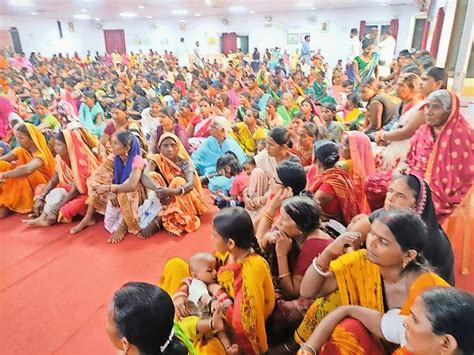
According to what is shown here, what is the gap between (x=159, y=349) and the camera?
117 centimetres

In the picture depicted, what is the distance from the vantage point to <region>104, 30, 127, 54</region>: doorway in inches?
871

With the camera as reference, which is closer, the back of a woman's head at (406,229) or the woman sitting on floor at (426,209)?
the back of a woman's head at (406,229)

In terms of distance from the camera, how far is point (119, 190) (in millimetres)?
3111

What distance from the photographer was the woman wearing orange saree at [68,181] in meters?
3.42

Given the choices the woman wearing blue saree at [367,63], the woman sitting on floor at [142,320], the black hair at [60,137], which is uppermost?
the woman wearing blue saree at [367,63]

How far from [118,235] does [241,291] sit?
1.88m

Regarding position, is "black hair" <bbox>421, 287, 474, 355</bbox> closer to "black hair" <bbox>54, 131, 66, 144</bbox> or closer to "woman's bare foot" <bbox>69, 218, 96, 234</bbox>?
"woman's bare foot" <bbox>69, 218, 96, 234</bbox>

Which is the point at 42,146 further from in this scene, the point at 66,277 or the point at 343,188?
the point at 343,188

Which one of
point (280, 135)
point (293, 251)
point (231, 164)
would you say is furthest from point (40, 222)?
point (293, 251)

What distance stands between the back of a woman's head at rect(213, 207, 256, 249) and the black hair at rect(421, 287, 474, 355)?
82 centimetres

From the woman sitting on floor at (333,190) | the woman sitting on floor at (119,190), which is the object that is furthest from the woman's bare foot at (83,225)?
the woman sitting on floor at (333,190)

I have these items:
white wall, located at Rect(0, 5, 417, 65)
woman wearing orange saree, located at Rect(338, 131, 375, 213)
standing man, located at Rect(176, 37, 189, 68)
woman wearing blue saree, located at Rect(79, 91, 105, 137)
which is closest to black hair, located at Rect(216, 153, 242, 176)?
woman wearing orange saree, located at Rect(338, 131, 375, 213)

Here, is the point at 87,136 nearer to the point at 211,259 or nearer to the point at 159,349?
the point at 211,259

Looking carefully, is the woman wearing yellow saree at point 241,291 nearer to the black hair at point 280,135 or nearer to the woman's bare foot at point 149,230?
the black hair at point 280,135
